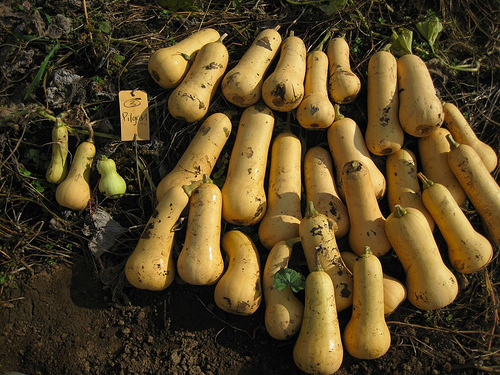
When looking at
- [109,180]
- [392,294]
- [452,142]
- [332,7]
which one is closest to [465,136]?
[452,142]

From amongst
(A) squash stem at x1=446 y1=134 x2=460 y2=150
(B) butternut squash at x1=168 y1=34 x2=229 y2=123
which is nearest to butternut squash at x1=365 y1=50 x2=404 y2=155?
(A) squash stem at x1=446 y1=134 x2=460 y2=150

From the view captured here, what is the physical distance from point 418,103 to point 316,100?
0.74m

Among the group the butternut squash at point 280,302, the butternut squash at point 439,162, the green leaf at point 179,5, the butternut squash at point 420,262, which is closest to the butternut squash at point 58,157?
the green leaf at point 179,5

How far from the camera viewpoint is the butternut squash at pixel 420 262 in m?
2.44

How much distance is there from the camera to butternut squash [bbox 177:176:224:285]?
2451 millimetres

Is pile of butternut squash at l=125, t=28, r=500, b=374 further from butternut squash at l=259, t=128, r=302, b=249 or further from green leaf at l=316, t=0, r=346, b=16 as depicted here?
green leaf at l=316, t=0, r=346, b=16

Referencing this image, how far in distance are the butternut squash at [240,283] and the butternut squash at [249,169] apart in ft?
0.67

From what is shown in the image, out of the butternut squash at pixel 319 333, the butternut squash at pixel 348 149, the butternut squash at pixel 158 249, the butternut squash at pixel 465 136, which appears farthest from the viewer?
the butternut squash at pixel 465 136

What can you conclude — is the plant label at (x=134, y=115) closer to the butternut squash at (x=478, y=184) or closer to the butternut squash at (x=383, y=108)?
the butternut squash at (x=383, y=108)

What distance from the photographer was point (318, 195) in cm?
277

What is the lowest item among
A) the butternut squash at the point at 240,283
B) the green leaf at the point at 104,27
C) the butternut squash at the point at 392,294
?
the butternut squash at the point at 240,283

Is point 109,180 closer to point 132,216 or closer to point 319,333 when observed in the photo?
point 132,216

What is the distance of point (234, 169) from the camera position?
2.81 meters

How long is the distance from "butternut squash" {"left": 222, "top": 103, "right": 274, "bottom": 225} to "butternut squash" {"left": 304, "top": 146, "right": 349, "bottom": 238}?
0.34 meters
